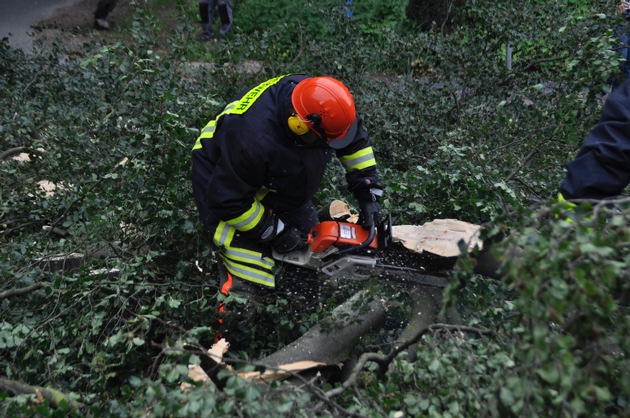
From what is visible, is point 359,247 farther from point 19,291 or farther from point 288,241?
point 19,291

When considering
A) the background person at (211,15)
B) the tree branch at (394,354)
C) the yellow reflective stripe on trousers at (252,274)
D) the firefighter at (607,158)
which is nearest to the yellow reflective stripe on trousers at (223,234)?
the yellow reflective stripe on trousers at (252,274)

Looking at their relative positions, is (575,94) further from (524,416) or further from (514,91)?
(524,416)

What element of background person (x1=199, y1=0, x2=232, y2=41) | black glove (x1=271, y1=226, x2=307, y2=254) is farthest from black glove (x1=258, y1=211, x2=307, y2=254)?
background person (x1=199, y1=0, x2=232, y2=41)

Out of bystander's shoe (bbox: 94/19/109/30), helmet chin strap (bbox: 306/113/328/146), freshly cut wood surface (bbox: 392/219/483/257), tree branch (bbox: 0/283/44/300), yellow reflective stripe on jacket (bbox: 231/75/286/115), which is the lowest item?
tree branch (bbox: 0/283/44/300)

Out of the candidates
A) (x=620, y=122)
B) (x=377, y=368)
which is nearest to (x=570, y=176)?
(x=620, y=122)

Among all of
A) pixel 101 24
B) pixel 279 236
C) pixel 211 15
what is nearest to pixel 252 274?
pixel 279 236

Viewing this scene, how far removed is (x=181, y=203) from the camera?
11.3ft

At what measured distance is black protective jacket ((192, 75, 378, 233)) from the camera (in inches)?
111

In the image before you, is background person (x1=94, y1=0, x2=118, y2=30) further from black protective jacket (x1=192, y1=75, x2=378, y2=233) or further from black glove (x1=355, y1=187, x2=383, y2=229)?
black glove (x1=355, y1=187, x2=383, y2=229)

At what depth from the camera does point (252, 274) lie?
3184 millimetres

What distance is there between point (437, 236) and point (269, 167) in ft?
3.21

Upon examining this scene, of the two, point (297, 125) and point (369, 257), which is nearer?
point (297, 125)

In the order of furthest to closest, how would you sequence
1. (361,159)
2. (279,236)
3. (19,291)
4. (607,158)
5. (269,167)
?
(361,159), (279,236), (19,291), (269,167), (607,158)

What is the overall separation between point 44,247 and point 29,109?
179cm
